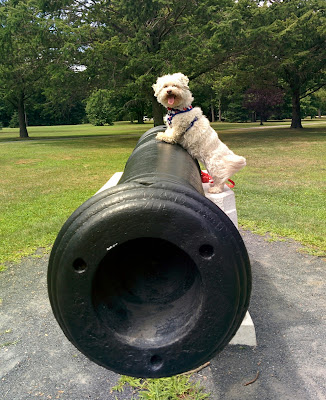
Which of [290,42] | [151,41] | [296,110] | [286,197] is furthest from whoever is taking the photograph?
[296,110]

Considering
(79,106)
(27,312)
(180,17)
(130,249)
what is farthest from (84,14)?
(79,106)

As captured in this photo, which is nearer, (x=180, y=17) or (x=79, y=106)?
(x=180, y=17)

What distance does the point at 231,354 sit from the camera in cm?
287

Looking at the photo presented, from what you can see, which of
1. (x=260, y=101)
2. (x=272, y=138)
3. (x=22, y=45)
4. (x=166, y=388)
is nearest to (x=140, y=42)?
(x=22, y=45)

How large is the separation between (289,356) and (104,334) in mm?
1792

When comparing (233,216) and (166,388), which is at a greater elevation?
(233,216)

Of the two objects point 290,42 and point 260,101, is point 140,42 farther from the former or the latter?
point 260,101

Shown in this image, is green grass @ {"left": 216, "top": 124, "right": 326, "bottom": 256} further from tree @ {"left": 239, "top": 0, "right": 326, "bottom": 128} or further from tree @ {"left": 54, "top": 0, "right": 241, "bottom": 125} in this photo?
tree @ {"left": 239, "top": 0, "right": 326, "bottom": 128}

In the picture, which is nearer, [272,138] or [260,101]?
[272,138]

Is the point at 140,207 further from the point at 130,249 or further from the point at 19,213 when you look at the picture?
the point at 19,213

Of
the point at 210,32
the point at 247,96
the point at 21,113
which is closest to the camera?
the point at 210,32

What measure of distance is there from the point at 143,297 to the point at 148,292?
0.11 feet

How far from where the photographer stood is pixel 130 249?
1.68 meters

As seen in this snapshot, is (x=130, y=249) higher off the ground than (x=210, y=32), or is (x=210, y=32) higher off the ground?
(x=210, y=32)
